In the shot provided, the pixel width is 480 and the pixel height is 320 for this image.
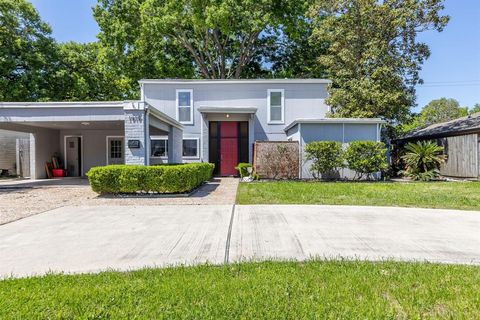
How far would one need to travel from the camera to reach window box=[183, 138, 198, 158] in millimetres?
16359

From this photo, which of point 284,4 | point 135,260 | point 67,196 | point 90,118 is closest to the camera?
point 135,260

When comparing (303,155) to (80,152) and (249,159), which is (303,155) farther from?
(80,152)

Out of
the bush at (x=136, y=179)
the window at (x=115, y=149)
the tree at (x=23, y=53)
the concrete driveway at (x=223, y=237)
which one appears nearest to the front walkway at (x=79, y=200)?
the bush at (x=136, y=179)

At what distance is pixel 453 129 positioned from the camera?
1502 centimetres

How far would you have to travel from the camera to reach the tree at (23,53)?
19.8 metres

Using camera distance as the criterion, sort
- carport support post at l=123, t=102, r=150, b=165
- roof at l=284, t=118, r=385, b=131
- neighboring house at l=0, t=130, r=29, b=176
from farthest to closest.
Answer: neighboring house at l=0, t=130, r=29, b=176 → roof at l=284, t=118, r=385, b=131 → carport support post at l=123, t=102, r=150, b=165

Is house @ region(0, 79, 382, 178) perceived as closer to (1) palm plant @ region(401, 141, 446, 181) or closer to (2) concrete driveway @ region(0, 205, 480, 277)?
(1) palm plant @ region(401, 141, 446, 181)

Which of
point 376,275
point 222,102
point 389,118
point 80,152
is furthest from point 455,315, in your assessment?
point 80,152

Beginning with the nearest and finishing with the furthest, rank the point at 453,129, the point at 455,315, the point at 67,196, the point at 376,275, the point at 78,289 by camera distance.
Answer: the point at 455,315, the point at 78,289, the point at 376,275, the point at 67,196, the point at 453,129

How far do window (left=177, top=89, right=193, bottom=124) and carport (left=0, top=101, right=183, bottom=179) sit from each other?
1.47m

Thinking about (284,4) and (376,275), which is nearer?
(376,275)

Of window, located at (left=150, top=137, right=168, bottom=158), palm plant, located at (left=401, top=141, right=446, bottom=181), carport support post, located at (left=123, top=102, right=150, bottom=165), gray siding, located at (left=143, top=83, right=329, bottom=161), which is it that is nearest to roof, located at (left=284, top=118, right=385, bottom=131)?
palm plant, located at (left=401, top=141, right=446, bottom=181)

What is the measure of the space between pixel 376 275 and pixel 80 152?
1695 cm

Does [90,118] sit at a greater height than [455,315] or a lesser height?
greater
